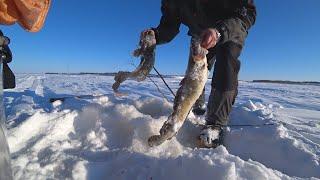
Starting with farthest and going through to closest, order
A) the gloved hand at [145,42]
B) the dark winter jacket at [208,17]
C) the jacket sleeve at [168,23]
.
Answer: the jacket sleeve at [168,23] → the gloved hand at [145,42] → the dark winter jacket at [208,17]

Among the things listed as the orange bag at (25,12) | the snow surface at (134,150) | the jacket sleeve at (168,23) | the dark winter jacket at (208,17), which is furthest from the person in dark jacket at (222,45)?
the orange bag at (25,12)

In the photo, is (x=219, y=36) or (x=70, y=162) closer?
(x=70, y=162)

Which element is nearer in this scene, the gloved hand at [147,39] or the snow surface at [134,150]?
the snow surface at [134,150]

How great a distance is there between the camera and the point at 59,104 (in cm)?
420

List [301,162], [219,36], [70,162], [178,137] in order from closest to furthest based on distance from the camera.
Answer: [70,162] < [301,162] < [219,36] < [178,137]

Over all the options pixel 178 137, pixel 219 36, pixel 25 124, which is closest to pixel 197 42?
pixel 219 36

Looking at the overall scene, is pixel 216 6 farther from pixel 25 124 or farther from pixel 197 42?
pixel 25 124

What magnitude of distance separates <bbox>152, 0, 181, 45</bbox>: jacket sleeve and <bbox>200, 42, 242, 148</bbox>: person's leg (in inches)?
41.3

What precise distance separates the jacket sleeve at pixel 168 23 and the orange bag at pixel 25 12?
6.01ft

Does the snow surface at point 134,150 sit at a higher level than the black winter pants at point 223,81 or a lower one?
lower

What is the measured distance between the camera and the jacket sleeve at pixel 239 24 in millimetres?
2727

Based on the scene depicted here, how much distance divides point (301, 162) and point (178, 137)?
1.01 m

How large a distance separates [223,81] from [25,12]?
162 cm

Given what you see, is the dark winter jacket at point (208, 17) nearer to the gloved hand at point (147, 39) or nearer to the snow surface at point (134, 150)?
the gloved hand at point (147, 39)
